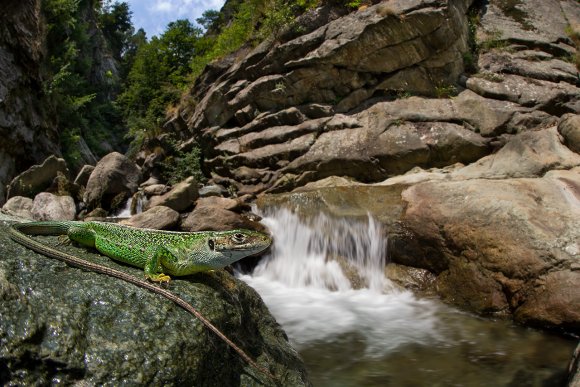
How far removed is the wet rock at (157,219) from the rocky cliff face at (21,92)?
9178 mm

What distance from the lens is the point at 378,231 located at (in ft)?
34.3

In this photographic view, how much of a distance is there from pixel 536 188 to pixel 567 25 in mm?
13274

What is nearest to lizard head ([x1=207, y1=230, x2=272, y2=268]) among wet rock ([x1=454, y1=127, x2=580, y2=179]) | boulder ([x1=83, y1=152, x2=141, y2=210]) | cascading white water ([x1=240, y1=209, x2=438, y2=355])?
cascading white water ([x1=240, y1=209, x2=438, y2=355])

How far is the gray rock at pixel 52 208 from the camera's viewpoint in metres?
13.9

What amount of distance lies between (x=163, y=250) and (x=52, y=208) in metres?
13.0

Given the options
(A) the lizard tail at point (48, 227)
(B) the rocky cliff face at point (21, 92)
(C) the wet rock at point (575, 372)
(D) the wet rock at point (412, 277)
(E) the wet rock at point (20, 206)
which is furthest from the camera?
(B) the rocky cliff face at point (21, 92)

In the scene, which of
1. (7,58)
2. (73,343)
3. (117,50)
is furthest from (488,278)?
(117,50)

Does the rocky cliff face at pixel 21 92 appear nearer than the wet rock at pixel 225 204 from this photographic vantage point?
No

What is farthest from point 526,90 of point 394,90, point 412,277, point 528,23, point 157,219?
point 157,219

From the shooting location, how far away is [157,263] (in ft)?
10.5

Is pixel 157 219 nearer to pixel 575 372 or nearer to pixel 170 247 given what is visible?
pixel 170 247

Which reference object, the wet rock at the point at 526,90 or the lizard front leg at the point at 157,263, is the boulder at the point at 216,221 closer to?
the lizard front leg at the point at 157,263

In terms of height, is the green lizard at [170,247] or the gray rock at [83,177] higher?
the gray rock at [83,177]

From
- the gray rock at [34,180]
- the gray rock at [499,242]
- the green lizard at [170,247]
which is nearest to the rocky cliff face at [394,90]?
the gray rock at [499,242]
